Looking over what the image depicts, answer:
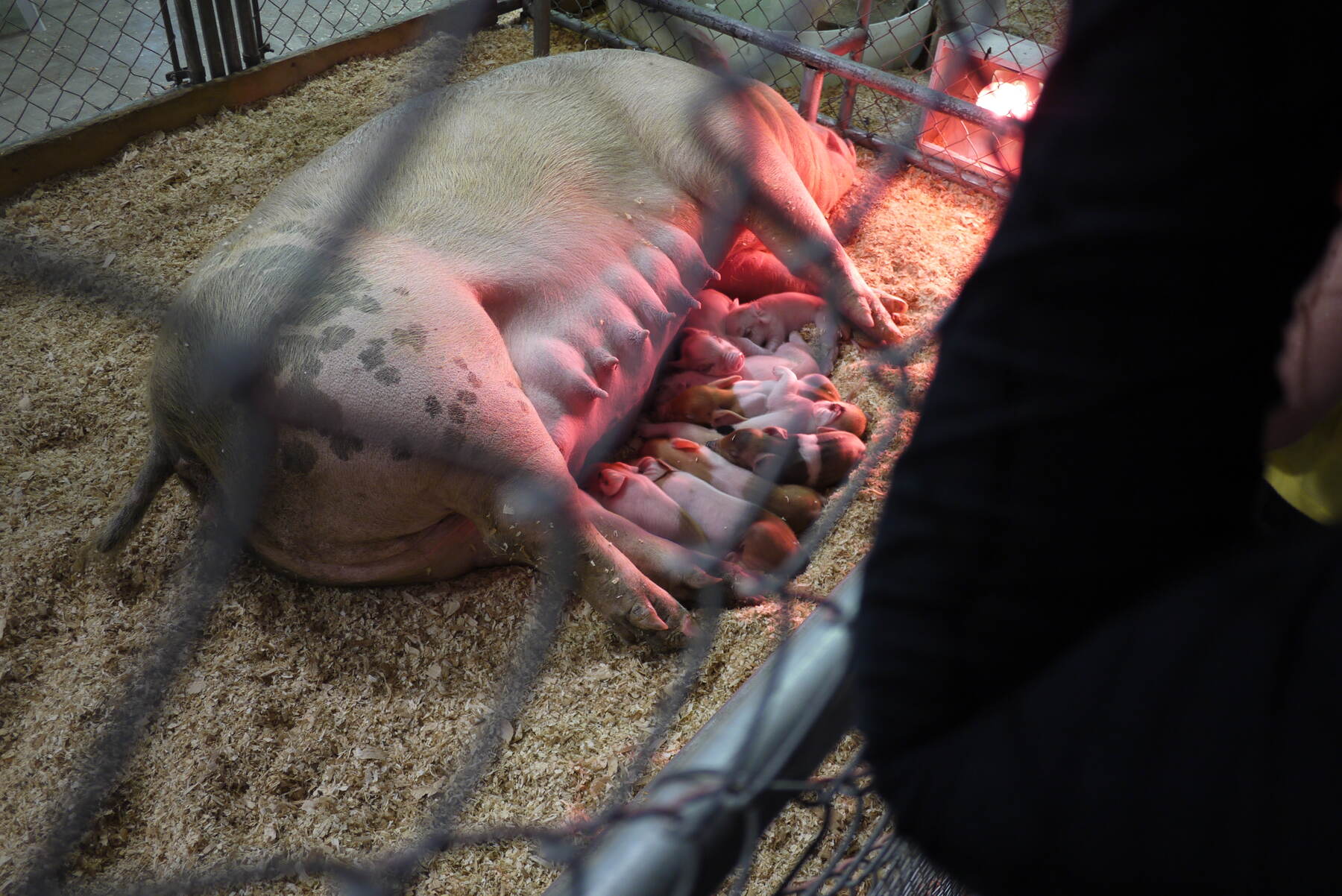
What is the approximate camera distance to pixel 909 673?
0.34 m

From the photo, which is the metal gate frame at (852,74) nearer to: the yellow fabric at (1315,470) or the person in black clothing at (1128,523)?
the yellow fabric at (1315,470)

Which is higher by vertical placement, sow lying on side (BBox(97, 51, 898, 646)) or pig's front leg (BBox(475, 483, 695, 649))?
sow lying on side (BBox(97, 51, 898, 646))

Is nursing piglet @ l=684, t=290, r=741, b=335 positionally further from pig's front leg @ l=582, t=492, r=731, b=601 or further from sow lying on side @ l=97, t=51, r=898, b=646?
pig's front leg @ l=582, t=492, r=731, b=601

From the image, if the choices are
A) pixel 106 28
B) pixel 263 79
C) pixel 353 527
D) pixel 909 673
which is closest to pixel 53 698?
pixel 353 527

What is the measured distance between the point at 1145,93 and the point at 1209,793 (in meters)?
0.20

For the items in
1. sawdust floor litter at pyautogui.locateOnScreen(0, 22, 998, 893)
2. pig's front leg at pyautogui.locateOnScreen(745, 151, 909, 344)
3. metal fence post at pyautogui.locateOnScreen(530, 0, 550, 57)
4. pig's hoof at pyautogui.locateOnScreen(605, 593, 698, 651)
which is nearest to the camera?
sawdust floor litter at pyautogui.locateOnScreen(0, 22, 998, 893)

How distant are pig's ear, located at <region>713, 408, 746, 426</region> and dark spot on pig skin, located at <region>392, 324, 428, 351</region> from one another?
72cm

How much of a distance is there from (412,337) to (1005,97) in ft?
6.26

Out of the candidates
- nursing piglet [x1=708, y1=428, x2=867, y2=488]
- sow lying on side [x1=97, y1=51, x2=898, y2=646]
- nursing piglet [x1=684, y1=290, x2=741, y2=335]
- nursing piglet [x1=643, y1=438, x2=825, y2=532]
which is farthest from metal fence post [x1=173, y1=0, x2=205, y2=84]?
nursing piglet [x1=708, y1=428, x2=867, y2=488]

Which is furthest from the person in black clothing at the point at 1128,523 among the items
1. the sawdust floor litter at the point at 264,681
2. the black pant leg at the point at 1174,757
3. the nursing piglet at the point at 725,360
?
the nursing piglet at the point at 725,360

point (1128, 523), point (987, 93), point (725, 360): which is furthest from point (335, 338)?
point (987, 93)

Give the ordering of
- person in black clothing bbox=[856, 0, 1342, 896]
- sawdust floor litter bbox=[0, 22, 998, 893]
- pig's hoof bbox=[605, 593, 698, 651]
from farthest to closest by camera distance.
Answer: pig's hoof bbox=[605, 593, 698, 651] → sawdust floor litter bbox=[0, 22, 998, 893] → person in black clothing bbox=[856, 0, 1342, 896]

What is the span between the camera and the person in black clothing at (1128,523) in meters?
0.28

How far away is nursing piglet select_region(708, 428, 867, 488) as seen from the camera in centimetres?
189
